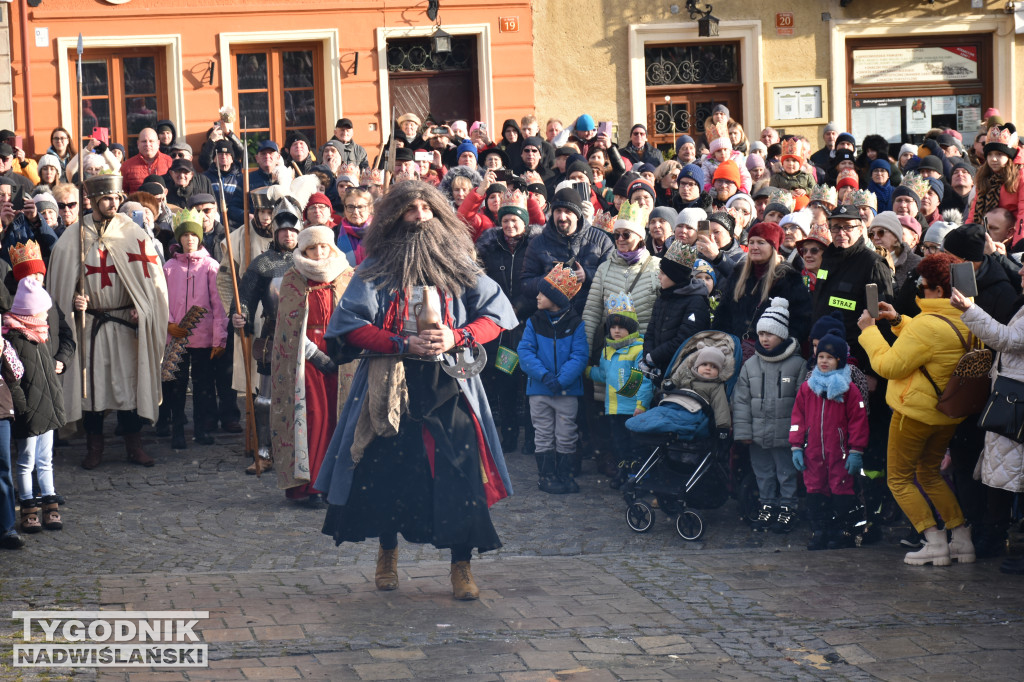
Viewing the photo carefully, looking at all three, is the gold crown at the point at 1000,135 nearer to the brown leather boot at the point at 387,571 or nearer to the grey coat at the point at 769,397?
the grey coat at the point at 769,397

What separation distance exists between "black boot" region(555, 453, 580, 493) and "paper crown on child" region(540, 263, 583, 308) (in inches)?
41.1

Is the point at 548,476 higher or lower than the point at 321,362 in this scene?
lower

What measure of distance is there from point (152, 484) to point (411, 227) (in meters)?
4.13

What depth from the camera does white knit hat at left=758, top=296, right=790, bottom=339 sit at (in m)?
8.52

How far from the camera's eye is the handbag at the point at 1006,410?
7.27 m

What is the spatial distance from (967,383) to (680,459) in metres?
1.81

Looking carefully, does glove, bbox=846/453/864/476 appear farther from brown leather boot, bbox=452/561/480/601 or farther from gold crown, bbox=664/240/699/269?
brown leather boot, bbox=452/561/480/601

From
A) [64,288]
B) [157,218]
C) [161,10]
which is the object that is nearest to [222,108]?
[161,10]

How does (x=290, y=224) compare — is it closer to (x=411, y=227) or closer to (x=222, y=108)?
(x=411, y=227)

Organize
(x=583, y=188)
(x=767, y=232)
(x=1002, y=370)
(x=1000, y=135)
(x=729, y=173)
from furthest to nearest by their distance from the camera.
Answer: (x=1000, y=135) → (x=729, y=173) → (x=583, y=188) → (x=767, y=232) → (x=1002, y=370)

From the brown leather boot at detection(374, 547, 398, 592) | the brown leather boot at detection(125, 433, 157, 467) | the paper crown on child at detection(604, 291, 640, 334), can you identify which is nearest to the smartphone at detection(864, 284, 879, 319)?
the paper crown on child at detection(604, 291, 640, 334)

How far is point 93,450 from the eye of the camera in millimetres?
10781

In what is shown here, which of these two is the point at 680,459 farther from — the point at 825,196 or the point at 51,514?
the point at 51,514

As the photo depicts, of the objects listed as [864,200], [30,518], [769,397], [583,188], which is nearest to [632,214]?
[864,200]
